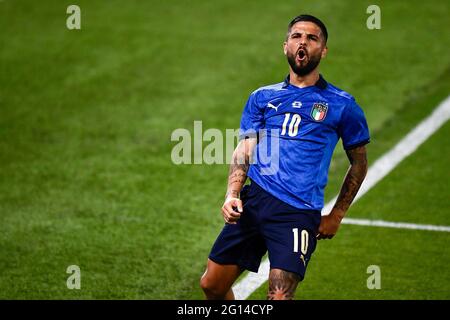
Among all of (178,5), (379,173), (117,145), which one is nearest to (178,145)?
(117,145)

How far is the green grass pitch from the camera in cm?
866

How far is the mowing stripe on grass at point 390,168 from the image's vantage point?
845cm

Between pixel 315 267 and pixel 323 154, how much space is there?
7.50 ft

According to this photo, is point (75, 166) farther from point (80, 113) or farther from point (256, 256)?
point (256, 256)

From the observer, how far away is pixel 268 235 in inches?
261

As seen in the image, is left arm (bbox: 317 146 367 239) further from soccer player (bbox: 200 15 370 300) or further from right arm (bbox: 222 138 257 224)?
right arm (bbox: 222 138 257 224)

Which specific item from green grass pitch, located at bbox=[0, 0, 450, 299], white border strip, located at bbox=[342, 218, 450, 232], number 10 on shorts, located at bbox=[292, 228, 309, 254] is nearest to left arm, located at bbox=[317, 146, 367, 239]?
number 10 on shorts, located at bbox=[292, 228, 309, 254]

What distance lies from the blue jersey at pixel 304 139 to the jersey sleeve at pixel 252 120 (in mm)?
36

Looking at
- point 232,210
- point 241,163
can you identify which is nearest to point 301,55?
point 241,163

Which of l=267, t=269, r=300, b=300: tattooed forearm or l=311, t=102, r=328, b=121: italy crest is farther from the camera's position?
l=311, t=102, r=328, b=121: italy crest

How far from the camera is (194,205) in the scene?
10.1 m

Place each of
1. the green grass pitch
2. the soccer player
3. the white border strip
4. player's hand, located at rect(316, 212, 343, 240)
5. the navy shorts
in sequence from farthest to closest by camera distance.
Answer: the white border strip, the green grass pitch, player's hand, located at rect(316, 212, 343, 240), the soccer player, the navy shorts

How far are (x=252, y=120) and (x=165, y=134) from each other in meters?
5.16

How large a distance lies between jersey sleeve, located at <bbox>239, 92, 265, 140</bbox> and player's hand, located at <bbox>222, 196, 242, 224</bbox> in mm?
585
